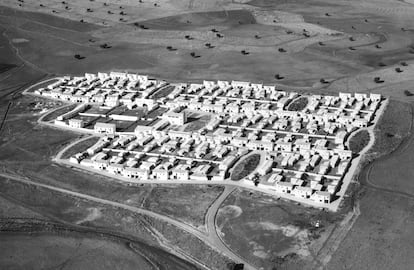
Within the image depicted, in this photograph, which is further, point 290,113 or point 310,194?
point 290,113

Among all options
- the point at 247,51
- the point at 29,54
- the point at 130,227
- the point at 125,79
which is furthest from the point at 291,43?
the point at 130,227

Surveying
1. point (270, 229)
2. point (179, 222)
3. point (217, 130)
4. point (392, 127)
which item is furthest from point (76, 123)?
point (392, 127)

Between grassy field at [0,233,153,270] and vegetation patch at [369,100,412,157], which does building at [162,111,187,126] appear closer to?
vegetation patch at [369,100,412,157]

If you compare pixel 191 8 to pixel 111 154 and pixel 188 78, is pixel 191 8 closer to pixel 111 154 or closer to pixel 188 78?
pixel 188 78

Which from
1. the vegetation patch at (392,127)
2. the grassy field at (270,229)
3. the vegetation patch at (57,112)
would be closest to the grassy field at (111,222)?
the grassy field at (270,229)

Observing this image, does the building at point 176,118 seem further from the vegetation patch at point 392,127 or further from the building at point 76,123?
the vegetation patch at point 392,127

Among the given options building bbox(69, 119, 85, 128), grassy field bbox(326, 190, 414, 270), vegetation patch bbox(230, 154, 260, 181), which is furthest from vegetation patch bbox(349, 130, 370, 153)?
building bbox(69, 119, 85, 128)
